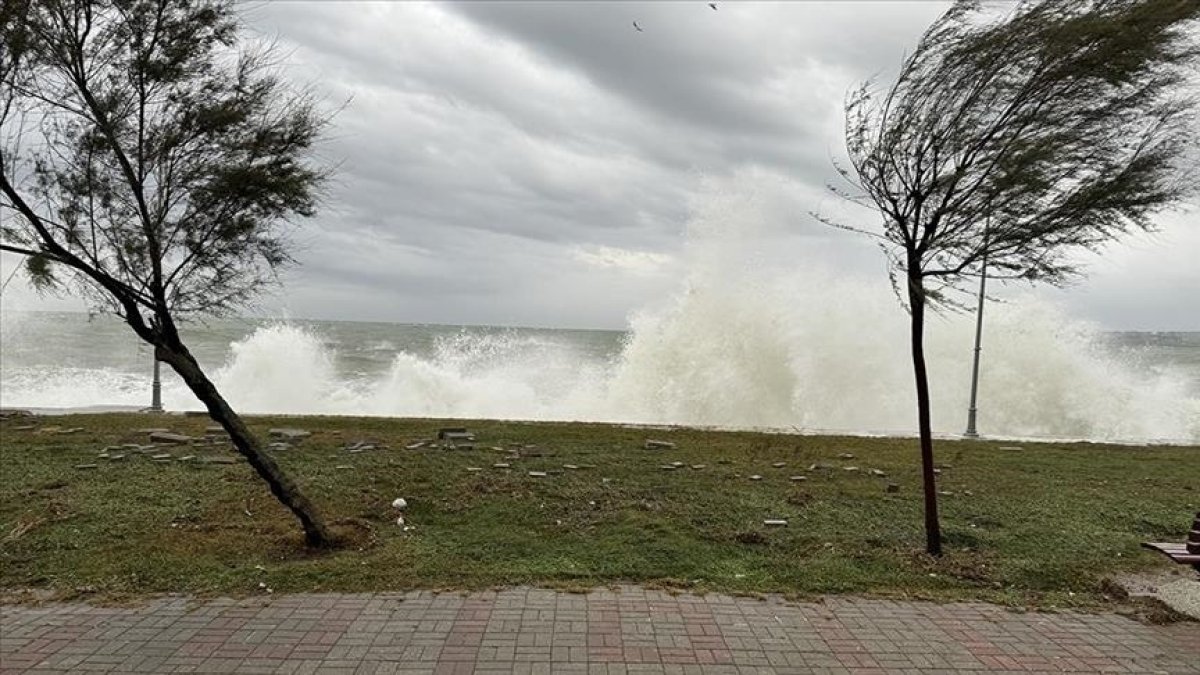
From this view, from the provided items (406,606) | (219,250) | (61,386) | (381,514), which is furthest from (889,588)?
(61,386)

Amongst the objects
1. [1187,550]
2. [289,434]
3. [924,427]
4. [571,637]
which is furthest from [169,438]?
[1187,550]

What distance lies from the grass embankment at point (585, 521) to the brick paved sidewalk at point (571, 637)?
1.13ft

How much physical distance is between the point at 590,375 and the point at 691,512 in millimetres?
22279

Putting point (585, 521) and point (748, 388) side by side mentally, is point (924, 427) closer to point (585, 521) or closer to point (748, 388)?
point (585, 521)

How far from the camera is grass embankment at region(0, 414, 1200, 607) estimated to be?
222 inches

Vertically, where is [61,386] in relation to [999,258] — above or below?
below

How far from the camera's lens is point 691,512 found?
7.63 m

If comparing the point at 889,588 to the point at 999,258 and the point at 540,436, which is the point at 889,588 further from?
the point at 540,436

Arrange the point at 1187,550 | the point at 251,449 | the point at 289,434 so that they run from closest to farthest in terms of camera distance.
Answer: the point at 1187,550 → the point at 251,449 → the point at 289,434

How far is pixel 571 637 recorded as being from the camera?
4520 millimetres

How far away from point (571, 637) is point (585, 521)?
270cm

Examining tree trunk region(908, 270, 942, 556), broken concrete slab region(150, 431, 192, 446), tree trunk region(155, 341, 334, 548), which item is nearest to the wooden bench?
tree trunk region(908, 270, 942, 556)

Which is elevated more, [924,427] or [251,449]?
[924,427]

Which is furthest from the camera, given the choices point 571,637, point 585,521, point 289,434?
point 289,434
